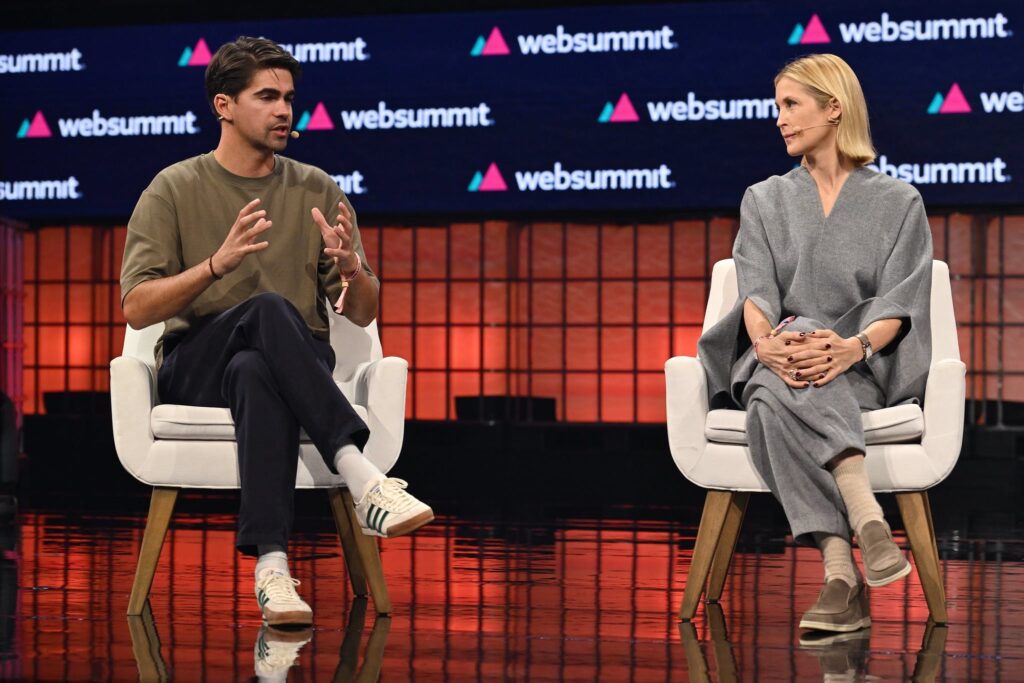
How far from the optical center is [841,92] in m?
2.75

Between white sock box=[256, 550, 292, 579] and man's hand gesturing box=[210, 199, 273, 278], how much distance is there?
0.51 m

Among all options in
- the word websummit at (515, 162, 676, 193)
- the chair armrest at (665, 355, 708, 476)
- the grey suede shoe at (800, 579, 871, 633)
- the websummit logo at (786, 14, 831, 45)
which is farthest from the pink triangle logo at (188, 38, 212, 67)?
the grey suede shoe at (800, 579, 871, 633)

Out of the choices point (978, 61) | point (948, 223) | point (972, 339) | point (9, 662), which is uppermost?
point (978, 61)

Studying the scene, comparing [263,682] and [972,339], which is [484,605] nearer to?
[263,682]

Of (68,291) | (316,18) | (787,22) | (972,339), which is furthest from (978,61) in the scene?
(68,291)

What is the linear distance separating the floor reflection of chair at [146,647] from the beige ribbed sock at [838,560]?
113cm

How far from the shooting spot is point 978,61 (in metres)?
5.89

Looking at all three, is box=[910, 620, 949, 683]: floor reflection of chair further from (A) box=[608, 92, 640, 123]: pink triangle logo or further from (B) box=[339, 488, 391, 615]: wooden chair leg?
(A) box=[608, 92, 640, 123]: pink triangle logo

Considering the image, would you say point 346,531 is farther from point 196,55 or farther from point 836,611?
point 196,55

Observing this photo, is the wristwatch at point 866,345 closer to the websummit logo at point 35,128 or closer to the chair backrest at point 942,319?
the chair backrest at point 942,319

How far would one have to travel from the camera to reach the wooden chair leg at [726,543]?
2822mm

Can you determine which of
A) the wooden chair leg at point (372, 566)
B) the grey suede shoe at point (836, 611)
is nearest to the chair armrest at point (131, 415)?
the wooden chair leg at point (372, 566)

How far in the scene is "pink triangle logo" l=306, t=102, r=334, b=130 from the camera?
252 inches

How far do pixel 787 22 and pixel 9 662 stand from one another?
15.3ft
